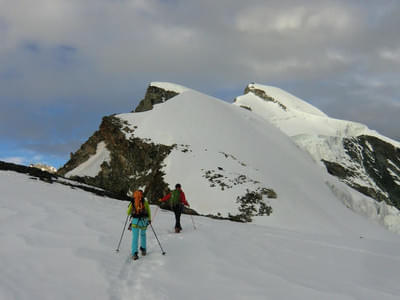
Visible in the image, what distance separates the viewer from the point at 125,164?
36188 millimetres

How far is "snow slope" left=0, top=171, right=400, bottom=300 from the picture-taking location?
629cm

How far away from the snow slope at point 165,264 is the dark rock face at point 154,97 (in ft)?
217

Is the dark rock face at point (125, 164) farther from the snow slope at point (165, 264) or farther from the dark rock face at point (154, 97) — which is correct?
the dark rock face at point (154, 97)

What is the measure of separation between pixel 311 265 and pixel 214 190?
17.7 m

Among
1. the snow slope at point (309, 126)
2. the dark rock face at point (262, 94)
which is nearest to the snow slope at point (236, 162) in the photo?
the snow slope at point (309, 126)

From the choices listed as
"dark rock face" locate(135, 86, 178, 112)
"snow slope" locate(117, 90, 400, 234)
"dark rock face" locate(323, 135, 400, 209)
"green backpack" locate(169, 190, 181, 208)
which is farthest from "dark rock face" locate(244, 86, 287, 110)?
"green backpack" locate(169, 190, 181, 208)

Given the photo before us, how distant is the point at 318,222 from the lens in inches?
982

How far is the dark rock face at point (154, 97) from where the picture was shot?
78562mm

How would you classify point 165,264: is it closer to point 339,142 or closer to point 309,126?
point 339,142

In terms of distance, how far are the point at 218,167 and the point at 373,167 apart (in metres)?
74.9

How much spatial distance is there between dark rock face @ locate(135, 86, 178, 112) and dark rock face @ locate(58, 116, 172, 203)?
3909 centimetres

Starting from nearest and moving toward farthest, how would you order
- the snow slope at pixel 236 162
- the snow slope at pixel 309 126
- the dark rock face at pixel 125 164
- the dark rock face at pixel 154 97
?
A: the snow slope at pixel 236 162 < the dark rock face at pixel 125 164 < the snow slope at pixel 309 126 < the dark rock face at pixel 154 97

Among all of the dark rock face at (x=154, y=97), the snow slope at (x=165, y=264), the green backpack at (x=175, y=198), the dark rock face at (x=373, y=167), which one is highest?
the dark rock face at (x=154, y=97)

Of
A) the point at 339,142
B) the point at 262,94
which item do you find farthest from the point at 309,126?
the point at 262,94
